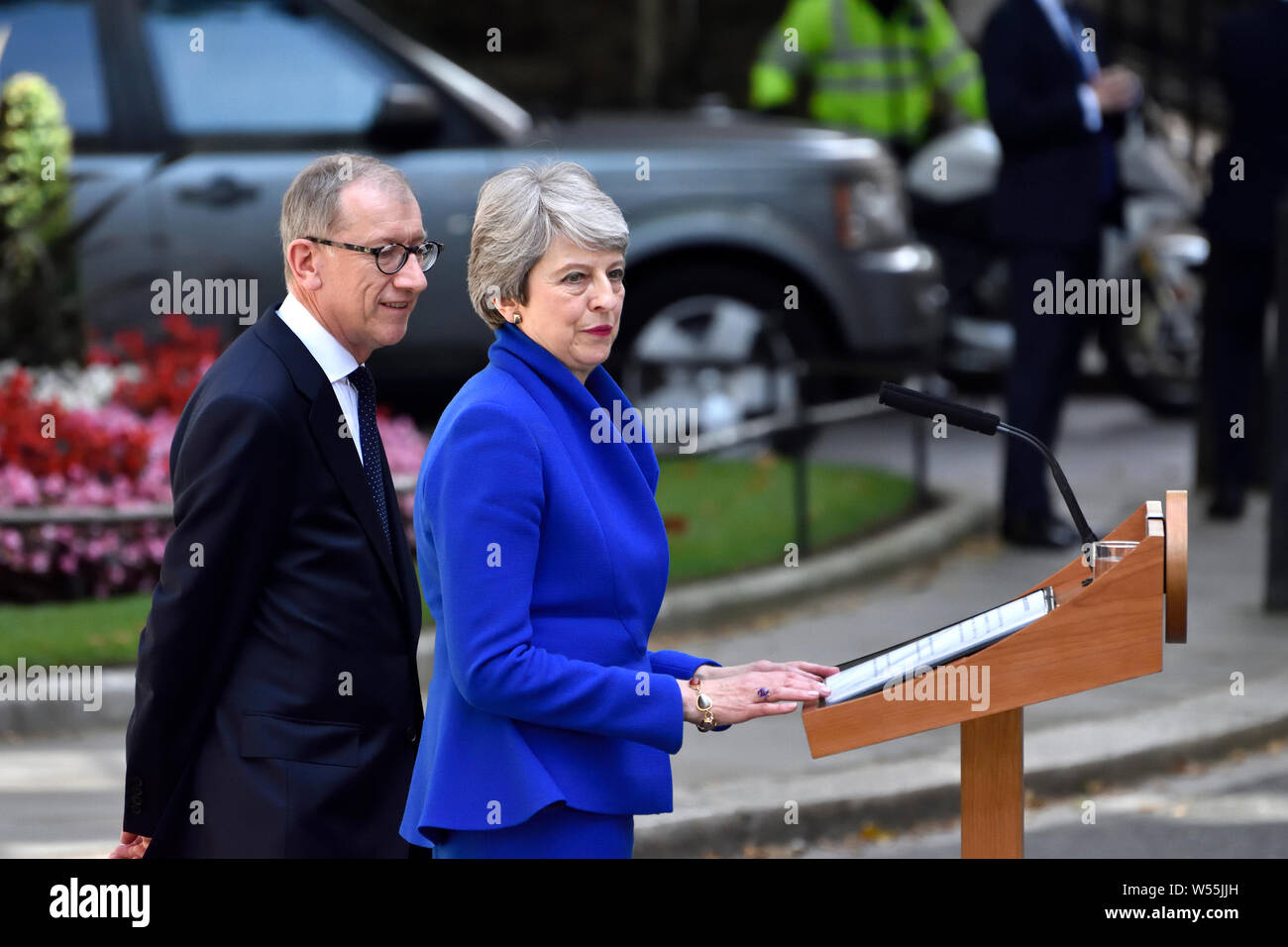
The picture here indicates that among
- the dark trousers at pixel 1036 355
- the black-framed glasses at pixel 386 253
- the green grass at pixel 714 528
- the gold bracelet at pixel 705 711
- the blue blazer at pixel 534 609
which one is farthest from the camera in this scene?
the dark trousers at pixel 1036 355

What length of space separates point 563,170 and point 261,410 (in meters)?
0.57

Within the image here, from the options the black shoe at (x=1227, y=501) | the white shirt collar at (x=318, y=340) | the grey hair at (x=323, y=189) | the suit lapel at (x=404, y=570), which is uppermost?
the black shoe at (x=1227, y=501)

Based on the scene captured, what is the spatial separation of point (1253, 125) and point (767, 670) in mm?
6268

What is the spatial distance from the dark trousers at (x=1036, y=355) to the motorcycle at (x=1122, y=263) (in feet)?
9.32

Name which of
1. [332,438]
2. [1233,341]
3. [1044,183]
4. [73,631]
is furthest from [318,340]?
[1233,341]

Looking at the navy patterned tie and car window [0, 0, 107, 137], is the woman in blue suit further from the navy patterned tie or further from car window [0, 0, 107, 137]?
car window [0, 0, 107, 137]

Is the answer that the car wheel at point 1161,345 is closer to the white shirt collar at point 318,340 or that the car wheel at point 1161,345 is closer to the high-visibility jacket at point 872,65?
the high-visibility jacket at point 872,65

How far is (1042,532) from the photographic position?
8.02m

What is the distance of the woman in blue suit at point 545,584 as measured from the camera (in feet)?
8.89

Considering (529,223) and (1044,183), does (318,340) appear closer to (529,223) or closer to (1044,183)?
(529,223)

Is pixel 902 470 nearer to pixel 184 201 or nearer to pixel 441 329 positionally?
pixel 441 329

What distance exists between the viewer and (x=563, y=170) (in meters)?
2.88

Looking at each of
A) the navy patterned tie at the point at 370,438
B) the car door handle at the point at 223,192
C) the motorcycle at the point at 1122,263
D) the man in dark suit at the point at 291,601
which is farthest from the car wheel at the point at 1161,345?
the man in dark suit at the point at 291,601
